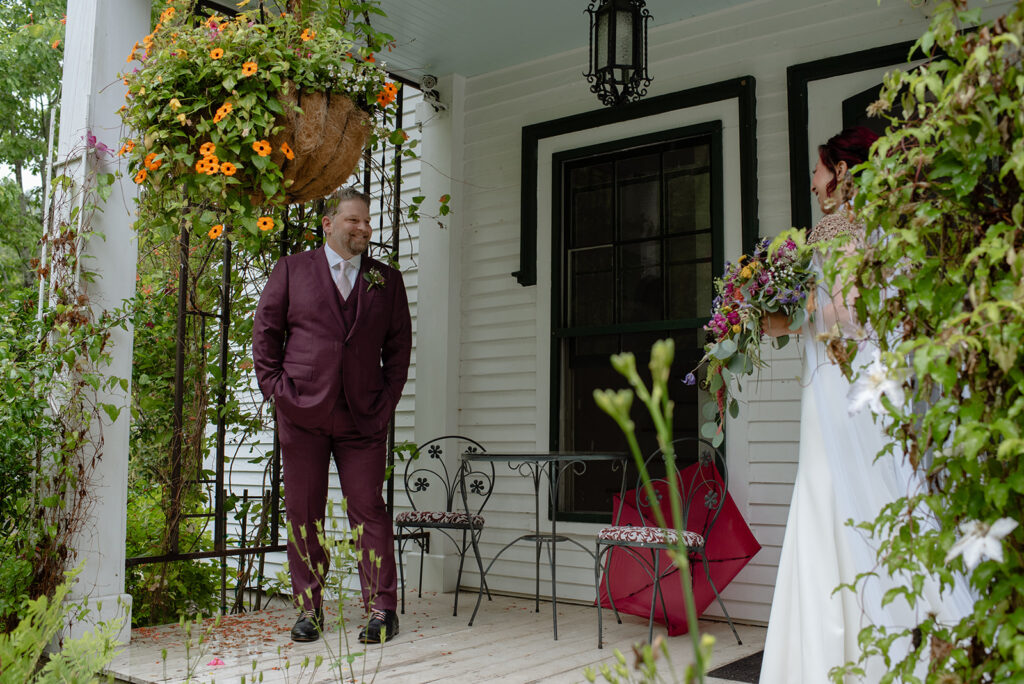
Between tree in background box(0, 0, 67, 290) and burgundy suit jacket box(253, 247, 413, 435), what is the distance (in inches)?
364

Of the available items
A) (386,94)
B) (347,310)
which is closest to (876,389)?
(386,94)

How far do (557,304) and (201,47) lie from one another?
8.01 feet

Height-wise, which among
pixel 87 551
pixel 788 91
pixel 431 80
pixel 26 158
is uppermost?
pixel 26 158

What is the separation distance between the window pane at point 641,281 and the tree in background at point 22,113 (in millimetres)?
9519

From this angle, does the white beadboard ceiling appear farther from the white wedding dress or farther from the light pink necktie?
the white wedding dress

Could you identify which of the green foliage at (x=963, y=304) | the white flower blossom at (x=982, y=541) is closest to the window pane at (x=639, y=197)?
the green foliage at (x=963, y=304)

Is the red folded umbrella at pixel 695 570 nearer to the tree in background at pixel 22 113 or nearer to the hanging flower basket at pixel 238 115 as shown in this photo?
the hanging flower basket at pixel 238 115

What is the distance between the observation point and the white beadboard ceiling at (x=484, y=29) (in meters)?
4.55

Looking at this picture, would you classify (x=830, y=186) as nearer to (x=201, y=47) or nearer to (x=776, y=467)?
(x=776, y=467)

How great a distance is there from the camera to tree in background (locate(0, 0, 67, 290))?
12078 mm

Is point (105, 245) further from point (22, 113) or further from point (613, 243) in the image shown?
point (22, 113)

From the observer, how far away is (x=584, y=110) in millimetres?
4988

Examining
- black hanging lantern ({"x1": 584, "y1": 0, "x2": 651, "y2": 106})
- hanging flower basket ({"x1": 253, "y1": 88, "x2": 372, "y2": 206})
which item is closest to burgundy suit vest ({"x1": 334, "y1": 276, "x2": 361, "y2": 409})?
hanging flower basket ({"x1": 253, "y1": 88, "x2": 372, "y2": 206})

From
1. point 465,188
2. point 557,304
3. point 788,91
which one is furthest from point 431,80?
point 788,91
